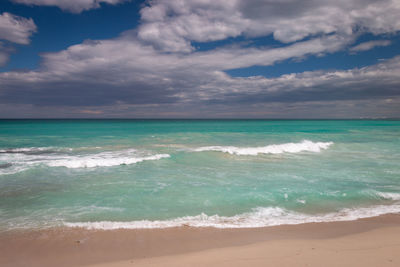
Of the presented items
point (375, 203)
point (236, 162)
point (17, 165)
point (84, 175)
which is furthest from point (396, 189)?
point (17, 165)

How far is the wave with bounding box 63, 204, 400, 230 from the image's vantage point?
20.6 ft

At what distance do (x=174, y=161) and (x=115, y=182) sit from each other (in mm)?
5529

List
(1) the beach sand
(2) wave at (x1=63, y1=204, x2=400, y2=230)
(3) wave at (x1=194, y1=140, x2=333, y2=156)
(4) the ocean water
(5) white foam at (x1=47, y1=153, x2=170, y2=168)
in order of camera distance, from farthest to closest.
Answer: (3) wave at (x1=194, y1=140, x2=333, y2=156) → (5) white foam at (x1=47, y1=153, x2=170, y2=168) → (4) the ocean water → (2) wave at (x1=63, y1=204, x2=400, y2=230) → (1) the beach sand

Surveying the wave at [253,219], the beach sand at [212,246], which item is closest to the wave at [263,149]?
the wave at [253,219]

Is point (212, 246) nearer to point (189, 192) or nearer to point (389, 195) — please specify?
point (189, 192)

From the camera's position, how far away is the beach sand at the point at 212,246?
448cm

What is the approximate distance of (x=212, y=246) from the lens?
206 inches

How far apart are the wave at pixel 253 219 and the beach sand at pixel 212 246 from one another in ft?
0.86

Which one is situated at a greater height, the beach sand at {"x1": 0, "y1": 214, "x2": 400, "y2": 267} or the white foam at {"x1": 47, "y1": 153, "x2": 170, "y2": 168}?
the white foam at {"x1": 47, "y1": 153, "x2": 170, "y2": 168}

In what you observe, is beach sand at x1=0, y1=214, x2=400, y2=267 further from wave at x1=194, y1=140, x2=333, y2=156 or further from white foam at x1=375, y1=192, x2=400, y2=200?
wave at x1=194, y1=140, x2=333, y2=156

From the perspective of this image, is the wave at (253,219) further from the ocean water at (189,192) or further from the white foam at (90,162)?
the white foam at (90,162)

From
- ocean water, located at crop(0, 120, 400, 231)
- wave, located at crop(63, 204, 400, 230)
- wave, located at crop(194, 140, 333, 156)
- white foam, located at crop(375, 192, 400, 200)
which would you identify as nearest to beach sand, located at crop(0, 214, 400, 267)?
wave, located at crop(63, 204, 400, 230)

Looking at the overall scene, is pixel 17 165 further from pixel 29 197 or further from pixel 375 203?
pixel 375 203

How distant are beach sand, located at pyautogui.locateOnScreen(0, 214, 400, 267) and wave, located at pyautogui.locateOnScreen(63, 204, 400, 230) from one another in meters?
0.26
